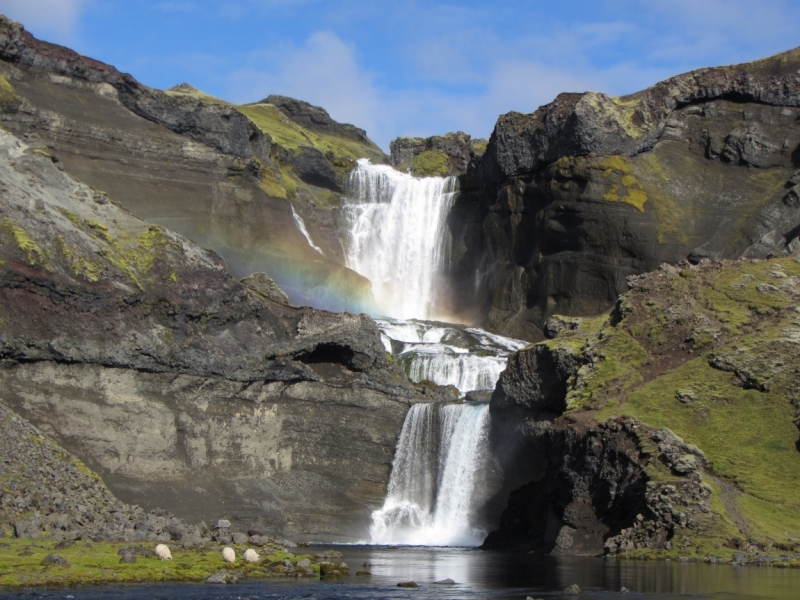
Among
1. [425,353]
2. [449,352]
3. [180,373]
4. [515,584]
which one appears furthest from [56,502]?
[449,352]

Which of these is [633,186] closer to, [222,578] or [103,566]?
[222,578]

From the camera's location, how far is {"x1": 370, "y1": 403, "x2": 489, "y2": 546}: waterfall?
248ft

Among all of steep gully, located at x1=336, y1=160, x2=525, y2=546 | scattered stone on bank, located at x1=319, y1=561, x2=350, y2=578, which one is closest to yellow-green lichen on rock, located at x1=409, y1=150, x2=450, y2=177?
steep gully, located at x1=336, y1=160, x2=525, y2=546

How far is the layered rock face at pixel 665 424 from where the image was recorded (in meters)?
53.6

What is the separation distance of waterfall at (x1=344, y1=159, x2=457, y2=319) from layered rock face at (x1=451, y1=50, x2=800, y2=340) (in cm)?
951

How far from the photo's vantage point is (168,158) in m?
122

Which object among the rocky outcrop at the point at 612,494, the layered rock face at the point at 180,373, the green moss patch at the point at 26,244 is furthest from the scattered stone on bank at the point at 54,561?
the green moss patch at the point at 26,244

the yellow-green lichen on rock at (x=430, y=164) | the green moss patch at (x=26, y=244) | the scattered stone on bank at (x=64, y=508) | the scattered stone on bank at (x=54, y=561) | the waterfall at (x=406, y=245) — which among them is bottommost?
the scattered stone on bank at (x=54, y=561)

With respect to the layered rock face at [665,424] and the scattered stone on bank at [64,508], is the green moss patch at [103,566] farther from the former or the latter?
the layered rock face at [665,424]

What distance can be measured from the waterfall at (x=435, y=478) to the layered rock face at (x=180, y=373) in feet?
4.47

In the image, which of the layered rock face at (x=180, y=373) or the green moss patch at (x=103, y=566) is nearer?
the green moss patch at (x=103, y=566)

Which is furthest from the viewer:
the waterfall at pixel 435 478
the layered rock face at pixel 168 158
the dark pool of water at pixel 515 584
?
the layered rock face at pixel 168 158

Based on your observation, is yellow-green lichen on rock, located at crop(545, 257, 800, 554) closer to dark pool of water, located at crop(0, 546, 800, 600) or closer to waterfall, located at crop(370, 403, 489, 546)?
dark pool of water, located at crop(0, 546, 800, 600)

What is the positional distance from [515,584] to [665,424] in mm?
22434
